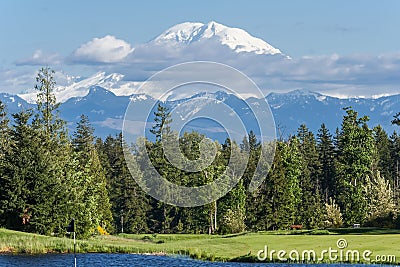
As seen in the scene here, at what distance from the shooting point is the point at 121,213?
115m

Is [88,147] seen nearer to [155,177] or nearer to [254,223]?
[155,177]

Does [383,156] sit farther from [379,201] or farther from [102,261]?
[102,261]

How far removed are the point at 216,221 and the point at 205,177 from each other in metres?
9.92

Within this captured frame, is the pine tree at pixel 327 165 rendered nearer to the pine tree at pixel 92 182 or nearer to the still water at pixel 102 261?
the pine tree at pixel 92 182

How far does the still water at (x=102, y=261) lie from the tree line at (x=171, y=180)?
1500 centimetres

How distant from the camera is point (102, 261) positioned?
51750 mm

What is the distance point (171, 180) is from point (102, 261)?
55.8 metres

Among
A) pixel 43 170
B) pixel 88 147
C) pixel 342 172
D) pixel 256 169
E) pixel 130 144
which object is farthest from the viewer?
pixel 130 144

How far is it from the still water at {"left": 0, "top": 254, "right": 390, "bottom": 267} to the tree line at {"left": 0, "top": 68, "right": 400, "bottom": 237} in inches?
590

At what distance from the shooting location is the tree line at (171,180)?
226 ft

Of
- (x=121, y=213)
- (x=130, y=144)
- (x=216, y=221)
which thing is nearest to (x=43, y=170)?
(x=216, y=221)

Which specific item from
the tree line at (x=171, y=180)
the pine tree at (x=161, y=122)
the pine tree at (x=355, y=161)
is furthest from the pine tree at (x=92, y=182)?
the pine tree at (x=355, y=161)

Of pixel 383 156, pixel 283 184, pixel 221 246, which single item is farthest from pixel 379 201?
pixel 383 156

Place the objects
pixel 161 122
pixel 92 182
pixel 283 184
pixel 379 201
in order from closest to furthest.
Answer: pixel 92 182, pixel 379 201, pixel 283 184, pixel 161 122
